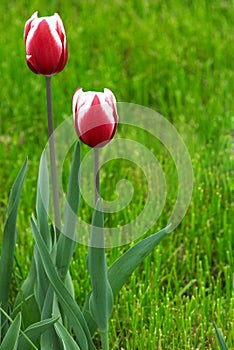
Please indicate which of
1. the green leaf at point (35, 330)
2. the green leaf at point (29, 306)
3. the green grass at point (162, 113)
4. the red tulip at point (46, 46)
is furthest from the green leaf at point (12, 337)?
the red tulip at point (46, 46)

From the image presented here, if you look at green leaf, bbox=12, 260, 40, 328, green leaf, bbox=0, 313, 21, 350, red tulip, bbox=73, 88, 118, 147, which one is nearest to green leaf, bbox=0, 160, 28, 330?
green leaf, bbox=12, 260, 40, 328

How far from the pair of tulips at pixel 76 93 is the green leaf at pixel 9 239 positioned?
0.88 feet

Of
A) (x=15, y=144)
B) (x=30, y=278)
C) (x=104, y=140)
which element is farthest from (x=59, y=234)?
(x=15, y=144)

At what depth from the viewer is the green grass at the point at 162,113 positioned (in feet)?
6.95

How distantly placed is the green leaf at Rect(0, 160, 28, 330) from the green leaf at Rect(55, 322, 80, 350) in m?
0.24

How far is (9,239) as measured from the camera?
5.68ft

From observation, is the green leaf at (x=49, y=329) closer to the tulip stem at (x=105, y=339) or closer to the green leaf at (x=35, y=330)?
the green leaf at (x=35, y=330)

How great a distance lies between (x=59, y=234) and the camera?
176 cm

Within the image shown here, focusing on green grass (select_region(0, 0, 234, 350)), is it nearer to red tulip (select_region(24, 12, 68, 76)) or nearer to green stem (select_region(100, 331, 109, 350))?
green stem (select_region(100, 331, 109, 350))

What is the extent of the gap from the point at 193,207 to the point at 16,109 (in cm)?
110

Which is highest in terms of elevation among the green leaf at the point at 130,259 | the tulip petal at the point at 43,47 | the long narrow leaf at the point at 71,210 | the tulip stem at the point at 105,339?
the tulip petal at the point at 43,47

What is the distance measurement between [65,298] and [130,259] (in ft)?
0.53

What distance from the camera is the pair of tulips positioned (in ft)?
4.58

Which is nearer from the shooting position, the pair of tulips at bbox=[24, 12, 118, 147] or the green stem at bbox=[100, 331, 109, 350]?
the pair of tulips at bbox=[24, 12, 118, 147]
